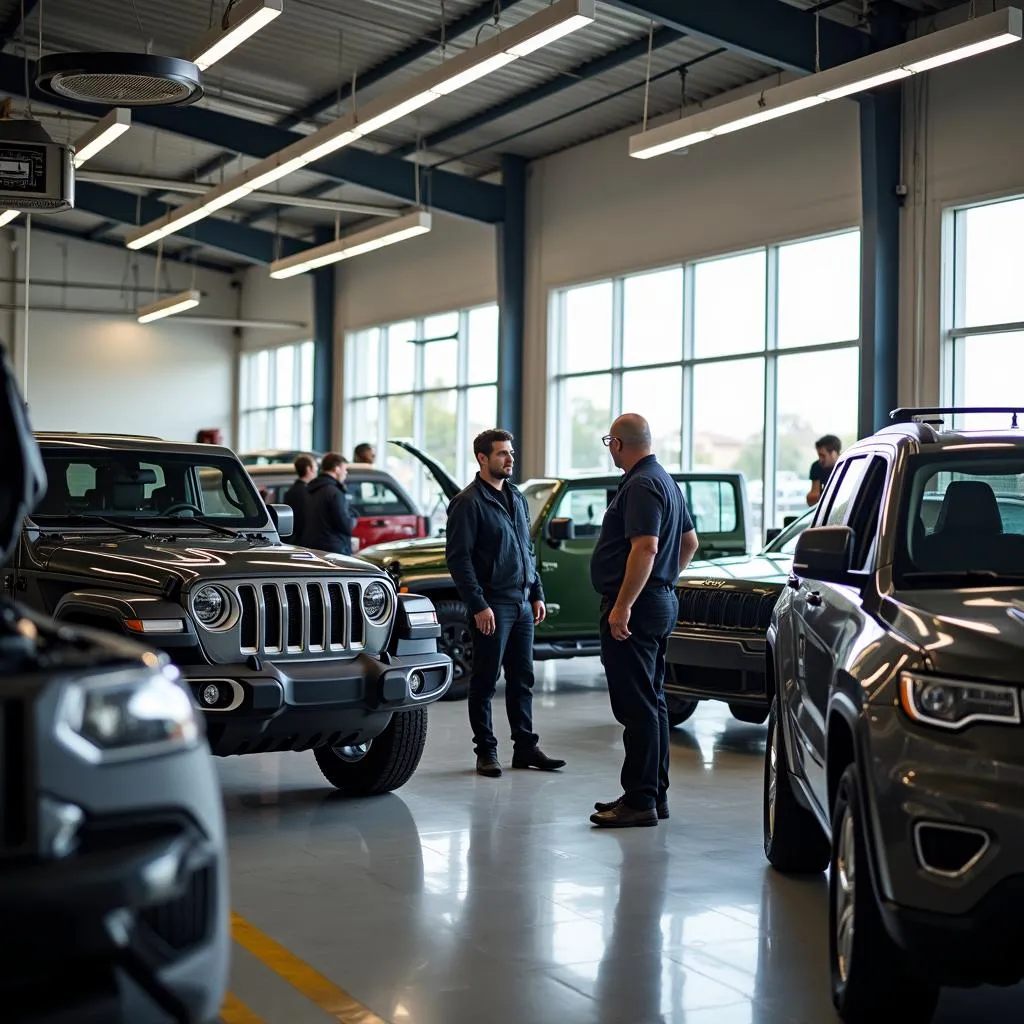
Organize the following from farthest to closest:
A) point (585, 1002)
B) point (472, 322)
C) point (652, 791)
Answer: point (472, 322), point (652, 791), point (585, 1002)

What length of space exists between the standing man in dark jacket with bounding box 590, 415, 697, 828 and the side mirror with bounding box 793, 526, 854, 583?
5.96 feet

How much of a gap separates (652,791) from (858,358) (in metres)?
8.78

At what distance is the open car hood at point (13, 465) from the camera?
304 centimetres

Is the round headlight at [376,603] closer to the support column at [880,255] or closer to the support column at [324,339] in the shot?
the support column at [880,255]

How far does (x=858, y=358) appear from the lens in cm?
1446

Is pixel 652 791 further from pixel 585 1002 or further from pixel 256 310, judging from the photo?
pixel 256 310

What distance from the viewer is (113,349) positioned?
30531mm

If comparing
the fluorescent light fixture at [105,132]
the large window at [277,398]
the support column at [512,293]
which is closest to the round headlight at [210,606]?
the fluorescent light fixture at [105,132]

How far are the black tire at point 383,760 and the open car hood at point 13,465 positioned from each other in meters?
3.93

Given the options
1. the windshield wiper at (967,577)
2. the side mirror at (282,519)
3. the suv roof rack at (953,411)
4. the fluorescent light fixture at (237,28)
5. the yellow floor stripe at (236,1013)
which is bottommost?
the yellow floor stripe at (236,1013)

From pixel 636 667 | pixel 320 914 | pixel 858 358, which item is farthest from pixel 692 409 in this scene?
pixel 320 914

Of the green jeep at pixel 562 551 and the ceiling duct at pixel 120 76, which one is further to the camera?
the green jeep at pixel 562 551

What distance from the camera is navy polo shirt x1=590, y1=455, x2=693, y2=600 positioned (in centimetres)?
634

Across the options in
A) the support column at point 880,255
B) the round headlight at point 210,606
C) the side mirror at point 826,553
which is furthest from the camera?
the support column at point 880,255
